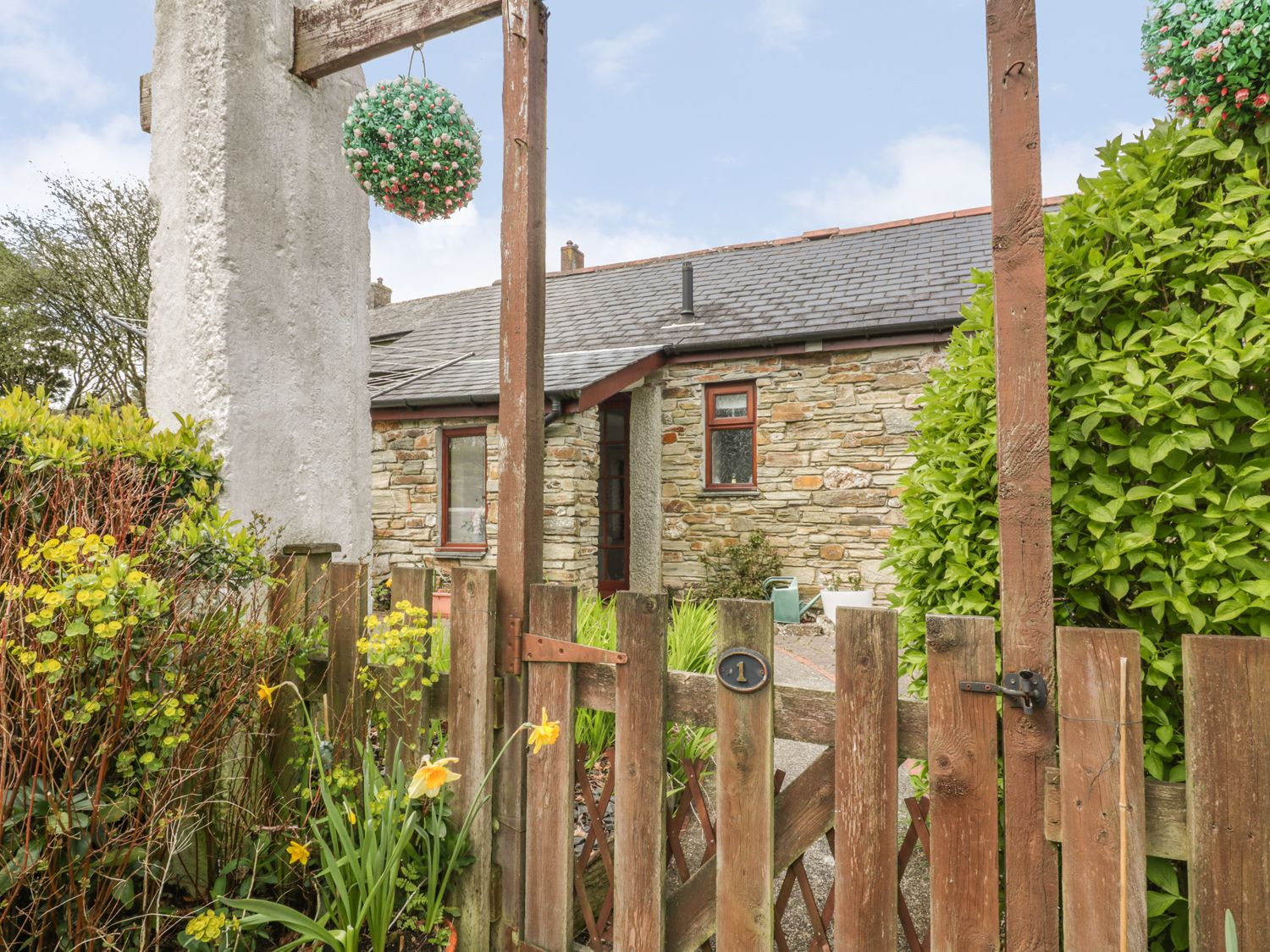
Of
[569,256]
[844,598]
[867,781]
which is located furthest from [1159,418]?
[569,256]

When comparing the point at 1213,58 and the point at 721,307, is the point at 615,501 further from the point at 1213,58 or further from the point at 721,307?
the point at 1213,58

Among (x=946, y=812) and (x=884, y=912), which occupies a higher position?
(x=946, y=812)

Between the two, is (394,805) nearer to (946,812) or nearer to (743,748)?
(743,748)

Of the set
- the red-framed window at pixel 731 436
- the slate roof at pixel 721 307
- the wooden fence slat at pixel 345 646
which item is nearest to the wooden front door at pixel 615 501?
the slate roof at pixel 721 307

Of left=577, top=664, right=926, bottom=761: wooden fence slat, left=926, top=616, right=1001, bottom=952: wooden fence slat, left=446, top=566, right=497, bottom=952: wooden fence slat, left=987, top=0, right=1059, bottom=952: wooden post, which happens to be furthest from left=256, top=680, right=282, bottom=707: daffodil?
left=987, top=0, right=1059, bottom=952: wooden post

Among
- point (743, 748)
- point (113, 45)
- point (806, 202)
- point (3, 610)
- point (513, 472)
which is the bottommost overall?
point (743, 748)

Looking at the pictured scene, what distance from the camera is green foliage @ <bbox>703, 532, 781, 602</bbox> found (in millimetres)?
8719

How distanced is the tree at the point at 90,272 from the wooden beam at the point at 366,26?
42.3 ft

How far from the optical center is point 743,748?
5.42 ft

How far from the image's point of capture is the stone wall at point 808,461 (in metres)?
8.35

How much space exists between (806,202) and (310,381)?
1377cm

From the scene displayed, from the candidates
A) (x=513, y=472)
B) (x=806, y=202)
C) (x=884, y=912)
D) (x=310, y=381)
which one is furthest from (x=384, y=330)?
(x=884, y=912)

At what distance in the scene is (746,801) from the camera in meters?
1.65

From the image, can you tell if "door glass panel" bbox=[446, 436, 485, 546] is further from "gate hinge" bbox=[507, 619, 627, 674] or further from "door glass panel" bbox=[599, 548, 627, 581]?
"gate hinge" bbox=[507, 619, 627, 674]
